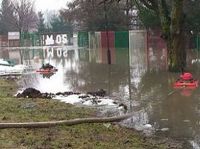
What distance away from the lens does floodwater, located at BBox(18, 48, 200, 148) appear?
11531 mm

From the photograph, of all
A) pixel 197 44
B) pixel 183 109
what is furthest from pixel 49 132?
pixel 197 44

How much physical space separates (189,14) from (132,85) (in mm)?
25345

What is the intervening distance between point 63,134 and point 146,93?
26.7 ft

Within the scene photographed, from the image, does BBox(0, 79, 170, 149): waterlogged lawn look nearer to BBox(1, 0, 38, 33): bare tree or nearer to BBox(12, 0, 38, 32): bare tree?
BBox(12, 0, 38, 32): bare tree

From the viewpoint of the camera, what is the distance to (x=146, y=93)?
17.5 meters

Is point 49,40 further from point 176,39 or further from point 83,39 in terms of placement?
point 176,39

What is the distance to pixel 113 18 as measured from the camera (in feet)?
197

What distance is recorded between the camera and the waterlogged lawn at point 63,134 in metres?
8.98

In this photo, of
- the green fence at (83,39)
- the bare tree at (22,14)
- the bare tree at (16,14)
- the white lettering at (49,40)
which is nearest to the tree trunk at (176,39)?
the green fence at (83,39)

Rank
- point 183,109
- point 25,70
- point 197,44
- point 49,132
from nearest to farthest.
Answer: point 49,132
point 183,109
point 25,70
point 197,44

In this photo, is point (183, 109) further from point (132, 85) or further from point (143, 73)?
point (143, 73)

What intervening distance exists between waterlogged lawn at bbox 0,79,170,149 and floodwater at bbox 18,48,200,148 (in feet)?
3.13

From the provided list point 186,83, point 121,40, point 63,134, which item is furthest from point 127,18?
point 63,134

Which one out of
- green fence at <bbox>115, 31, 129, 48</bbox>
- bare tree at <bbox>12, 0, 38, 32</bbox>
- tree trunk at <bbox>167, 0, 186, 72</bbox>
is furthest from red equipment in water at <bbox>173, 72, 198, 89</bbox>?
bare tree at <bbox>12, 0, 38, 32</bbox>
